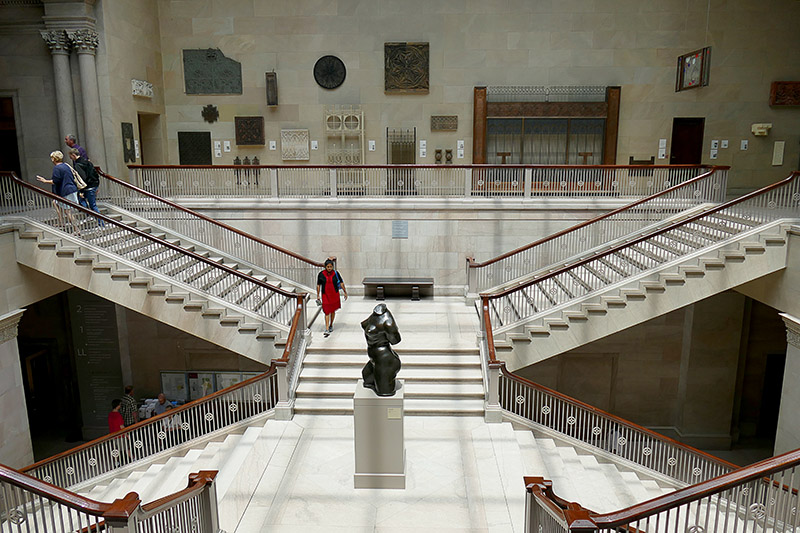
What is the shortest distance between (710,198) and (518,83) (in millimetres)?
6396

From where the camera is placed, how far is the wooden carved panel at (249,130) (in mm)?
16766

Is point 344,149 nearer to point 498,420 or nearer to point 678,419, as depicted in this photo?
point 498,420

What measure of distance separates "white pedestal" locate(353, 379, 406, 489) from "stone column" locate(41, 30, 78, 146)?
11.1 meters

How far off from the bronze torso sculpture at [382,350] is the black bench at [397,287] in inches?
245

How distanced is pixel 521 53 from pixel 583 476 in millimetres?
12421

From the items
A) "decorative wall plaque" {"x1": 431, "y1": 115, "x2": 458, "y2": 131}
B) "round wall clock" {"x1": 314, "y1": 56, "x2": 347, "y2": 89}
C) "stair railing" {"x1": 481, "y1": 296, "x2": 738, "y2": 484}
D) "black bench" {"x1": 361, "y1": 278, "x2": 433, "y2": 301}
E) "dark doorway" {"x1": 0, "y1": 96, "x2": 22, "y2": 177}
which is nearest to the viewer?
"stair railing" {"x1": 481, "y1": 296, "x2": 738, "y2": 484}

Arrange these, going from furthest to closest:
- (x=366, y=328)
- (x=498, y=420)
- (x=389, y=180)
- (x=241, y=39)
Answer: (x=241, y=39) < (x=389, y=180) < (x=498, y=420) < (x=366, y=328)

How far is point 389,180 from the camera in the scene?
13828 millimetres

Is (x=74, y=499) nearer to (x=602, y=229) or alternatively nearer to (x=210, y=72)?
(x=602, y=229)

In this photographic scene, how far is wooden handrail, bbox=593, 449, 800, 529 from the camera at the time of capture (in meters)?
4.32

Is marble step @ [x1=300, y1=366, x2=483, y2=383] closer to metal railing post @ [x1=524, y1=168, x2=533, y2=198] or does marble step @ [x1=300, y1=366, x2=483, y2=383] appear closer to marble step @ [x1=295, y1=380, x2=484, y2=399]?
marble step @ [x1=295, y1=380, x2=484, y2=399]

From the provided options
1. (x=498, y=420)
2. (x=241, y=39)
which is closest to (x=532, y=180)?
(x=498, y=420)

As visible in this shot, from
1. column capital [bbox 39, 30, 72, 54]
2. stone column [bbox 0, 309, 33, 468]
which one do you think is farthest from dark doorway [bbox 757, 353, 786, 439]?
column capital [bbox 39, 30, 72, 54]

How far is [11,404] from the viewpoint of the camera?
31.3 feet
